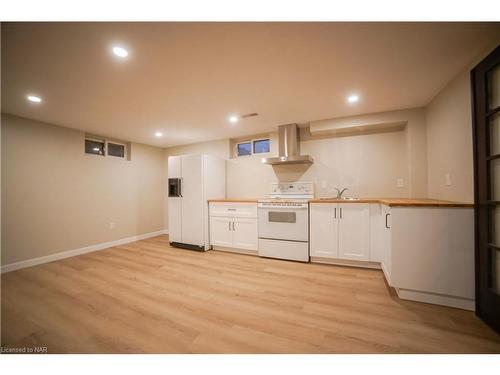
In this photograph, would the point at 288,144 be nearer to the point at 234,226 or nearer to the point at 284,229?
the point at 284,229

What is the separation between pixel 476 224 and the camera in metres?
1.59

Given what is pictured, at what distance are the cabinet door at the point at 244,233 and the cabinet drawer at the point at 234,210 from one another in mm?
92

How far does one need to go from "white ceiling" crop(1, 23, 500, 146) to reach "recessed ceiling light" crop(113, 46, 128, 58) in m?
0.05

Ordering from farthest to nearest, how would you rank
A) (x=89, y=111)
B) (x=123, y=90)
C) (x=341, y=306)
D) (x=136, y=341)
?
1. (x=89, y=111)
2. (x=123, y=90)
3. (x=341, y=306)
4. (x=136, y=341)

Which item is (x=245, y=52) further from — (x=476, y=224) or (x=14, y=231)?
(x=14, y=231)

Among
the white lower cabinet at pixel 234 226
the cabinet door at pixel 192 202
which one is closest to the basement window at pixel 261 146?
the cabinet door at pixel 192 202

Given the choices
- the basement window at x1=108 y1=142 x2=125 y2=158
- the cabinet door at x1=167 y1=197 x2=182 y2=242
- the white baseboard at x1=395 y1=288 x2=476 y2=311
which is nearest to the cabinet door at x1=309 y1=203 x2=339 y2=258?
the white baseboard at x1=395 y1=288 x2=476 y2=311

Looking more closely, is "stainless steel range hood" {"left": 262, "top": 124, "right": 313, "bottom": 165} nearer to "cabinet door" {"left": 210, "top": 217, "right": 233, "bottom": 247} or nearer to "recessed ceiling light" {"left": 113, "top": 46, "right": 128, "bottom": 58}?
"cabinet door" {"left": 210, "top": 217, "right": 233, "bottom": 247}

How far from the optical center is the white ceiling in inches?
53.1

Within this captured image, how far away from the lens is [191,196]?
3.67 metres

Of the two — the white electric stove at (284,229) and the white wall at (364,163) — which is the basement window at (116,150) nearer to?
the white wall at (364,163)

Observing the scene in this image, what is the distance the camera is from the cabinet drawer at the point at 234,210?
3.27 meters
